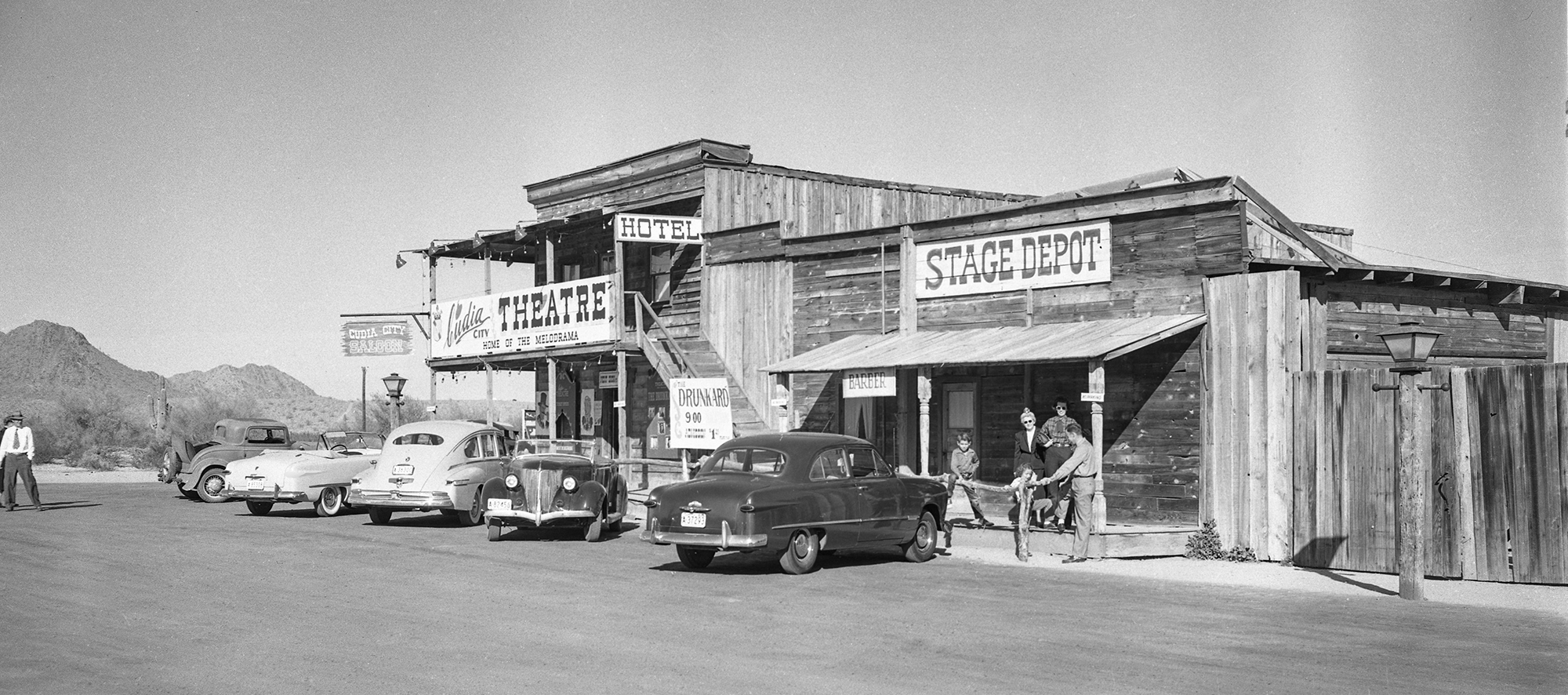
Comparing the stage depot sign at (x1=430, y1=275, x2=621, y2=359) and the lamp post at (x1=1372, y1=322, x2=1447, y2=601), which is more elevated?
the stage depot sign at (x1=430, y1=275, x2=621, y2=359)

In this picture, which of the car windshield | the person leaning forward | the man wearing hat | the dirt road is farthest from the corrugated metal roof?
the man wearing hat

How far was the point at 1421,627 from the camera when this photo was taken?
10.1 metres

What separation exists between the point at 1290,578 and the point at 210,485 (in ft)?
72.5

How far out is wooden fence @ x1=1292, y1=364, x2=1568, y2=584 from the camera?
12820mm

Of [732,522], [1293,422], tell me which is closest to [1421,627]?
[1293,422]

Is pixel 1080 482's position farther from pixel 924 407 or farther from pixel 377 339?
pixel 377 339

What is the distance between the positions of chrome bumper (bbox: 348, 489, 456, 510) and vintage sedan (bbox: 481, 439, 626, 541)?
80.9 inches

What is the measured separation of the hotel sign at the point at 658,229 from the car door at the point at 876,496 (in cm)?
1115

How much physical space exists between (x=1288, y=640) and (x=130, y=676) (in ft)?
26.1

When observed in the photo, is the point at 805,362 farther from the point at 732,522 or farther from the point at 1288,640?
the point at 1288,640

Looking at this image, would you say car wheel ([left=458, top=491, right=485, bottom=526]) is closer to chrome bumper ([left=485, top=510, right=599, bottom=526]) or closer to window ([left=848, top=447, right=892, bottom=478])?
chrome bumper ([left=485, top=510, right=599, bottom=526])

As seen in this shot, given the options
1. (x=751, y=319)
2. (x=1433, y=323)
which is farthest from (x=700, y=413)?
(x=1433, y=323)

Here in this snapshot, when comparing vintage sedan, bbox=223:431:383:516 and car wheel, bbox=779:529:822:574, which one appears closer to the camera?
car wheel, bbox=779:529:822:574

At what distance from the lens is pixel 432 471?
1983 centimetres
